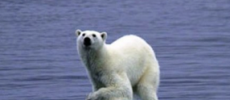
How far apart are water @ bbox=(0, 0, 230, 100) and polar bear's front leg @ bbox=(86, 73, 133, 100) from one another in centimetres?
584

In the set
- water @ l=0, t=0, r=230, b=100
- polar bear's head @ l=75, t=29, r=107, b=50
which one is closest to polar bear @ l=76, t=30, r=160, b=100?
polar bear's head @ l=75, t=29, r=107, b=50

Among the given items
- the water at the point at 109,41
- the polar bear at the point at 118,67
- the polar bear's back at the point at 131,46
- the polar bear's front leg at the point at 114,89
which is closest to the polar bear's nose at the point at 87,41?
the polar bear at the point at 118,67

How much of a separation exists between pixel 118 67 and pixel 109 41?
1524cm

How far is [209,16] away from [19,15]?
6.68 meters

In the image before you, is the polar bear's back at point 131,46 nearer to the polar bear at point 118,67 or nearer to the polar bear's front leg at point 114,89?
the polar bear at point 118,67

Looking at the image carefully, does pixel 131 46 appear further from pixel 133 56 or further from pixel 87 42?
pixel 87 42

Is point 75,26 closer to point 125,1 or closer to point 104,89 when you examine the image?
point 125,1

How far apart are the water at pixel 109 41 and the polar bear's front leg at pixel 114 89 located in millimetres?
5842

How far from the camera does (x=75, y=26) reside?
30953 mm

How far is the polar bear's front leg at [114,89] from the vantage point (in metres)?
10.6

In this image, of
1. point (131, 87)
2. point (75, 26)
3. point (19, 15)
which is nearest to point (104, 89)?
point (131, 87)

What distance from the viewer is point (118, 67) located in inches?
432

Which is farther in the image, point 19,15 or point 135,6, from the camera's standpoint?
point 135,6

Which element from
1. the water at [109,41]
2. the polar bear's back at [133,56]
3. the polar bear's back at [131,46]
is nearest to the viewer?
the polar bear's back at [133,56]
